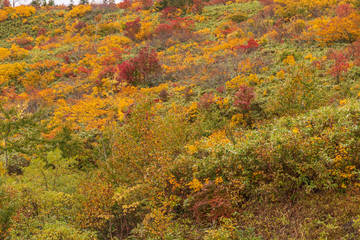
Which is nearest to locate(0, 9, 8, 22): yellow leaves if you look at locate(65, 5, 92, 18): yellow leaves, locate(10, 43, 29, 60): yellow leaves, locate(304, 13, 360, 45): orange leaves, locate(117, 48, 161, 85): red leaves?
locate(65, 5, 92, 18): yellow leaves

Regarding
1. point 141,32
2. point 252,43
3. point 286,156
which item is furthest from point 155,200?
point 141,32

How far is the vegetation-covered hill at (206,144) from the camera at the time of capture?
4.80 m

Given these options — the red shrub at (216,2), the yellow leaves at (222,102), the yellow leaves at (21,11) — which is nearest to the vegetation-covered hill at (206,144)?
the yellow leaves at (222,102)

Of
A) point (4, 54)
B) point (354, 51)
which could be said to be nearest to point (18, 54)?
point (4, 54)

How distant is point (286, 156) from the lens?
5.11 m

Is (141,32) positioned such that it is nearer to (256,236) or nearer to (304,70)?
(304,70)

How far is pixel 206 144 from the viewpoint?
6.61 metres

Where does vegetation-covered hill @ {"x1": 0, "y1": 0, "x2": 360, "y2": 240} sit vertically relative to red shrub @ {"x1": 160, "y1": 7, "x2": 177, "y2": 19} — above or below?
below

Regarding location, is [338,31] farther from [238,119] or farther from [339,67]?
[238,119]

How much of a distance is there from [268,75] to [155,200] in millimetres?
9542

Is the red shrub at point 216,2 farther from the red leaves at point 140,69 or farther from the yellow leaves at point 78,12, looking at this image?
the yellow leaves at point 78,12

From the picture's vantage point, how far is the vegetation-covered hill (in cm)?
480

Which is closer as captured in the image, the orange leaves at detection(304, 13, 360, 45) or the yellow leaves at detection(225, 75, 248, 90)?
the yellow leaves at detection(225, 75, 248, 90)

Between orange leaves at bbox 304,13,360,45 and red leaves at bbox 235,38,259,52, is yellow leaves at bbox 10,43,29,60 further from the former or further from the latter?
orange leaves at bbox 304,13,360,45
